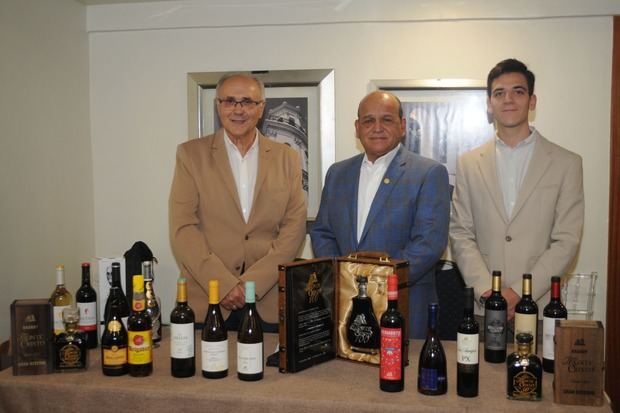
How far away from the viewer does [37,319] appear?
6.66ft

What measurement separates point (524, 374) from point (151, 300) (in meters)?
1.29

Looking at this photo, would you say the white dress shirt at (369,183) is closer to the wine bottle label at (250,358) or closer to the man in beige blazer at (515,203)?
the man in beige blazer at (515,203)

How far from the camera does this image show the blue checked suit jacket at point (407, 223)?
2.71 metres

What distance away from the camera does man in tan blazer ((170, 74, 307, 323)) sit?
302cm

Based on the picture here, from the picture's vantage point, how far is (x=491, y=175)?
120 inches

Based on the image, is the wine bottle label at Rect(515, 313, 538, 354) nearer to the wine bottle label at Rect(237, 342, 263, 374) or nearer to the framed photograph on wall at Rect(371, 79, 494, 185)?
the wine bottle label at Rect(237, 342, 263, 374)

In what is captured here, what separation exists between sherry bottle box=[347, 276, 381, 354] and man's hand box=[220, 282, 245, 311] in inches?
32.8

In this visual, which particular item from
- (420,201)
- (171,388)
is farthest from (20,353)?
(420,201)

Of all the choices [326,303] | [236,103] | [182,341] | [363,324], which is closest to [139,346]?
[182,341]

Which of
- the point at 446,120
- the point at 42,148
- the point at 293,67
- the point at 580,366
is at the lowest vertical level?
the point at 580,366

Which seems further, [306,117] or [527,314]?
[306,117]

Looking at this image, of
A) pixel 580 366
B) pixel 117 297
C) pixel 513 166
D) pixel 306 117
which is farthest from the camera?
pixel 306 117

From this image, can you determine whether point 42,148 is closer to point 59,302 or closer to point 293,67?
point 293,67

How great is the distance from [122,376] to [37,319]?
1.09ft
